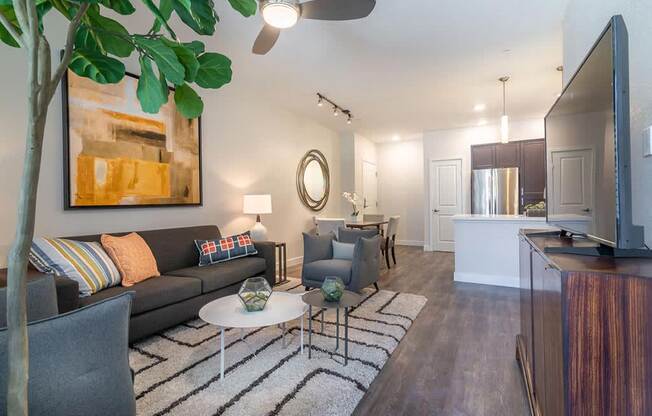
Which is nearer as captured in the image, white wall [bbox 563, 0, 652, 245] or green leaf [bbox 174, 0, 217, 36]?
green leaf [bbox 174, 0, 217, 36]

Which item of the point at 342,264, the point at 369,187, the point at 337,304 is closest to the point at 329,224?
the point at 342,264

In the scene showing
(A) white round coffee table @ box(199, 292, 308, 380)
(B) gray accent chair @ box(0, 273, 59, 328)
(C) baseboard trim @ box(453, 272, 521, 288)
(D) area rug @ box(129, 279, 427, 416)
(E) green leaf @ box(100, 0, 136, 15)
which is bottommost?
(D) area rug @ box(129, 279, 427, 416)

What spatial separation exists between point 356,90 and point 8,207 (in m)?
3.82

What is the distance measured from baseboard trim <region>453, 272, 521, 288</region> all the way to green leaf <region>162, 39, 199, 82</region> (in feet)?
14.1

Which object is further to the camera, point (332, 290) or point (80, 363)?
point (332, 290)

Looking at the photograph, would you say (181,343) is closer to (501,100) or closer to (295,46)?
(295,46)

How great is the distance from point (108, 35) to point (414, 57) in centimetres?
326

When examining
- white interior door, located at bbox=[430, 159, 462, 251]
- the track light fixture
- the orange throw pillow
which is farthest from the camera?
white interior door, located at bbox=[430, 159, 462, 251]

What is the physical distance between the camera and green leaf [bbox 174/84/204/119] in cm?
68

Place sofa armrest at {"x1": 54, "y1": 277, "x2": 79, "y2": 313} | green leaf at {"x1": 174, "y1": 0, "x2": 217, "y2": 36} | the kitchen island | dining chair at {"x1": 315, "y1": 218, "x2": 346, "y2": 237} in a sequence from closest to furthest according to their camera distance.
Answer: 1. green leaf at {"x1": 174, "y1": 0, "x2": 217, "y2": 36}
2. sofa armrest at {"x1": 54, "y1": 277, "x2": 79, "y2": 313}
3. the kitchen island
4. dining chair at {"x1": 315, "y1": 218, "x2": 346, "y2": 237}

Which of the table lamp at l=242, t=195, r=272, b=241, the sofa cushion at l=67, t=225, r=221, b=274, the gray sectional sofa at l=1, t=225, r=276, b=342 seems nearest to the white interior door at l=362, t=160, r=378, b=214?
the table lamp at l=242, t=195, r=272, b=241

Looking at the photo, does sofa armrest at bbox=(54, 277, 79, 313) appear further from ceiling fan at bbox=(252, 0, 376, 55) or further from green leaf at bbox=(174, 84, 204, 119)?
ceiling fan at bbox=(252, 0, 376, 55)

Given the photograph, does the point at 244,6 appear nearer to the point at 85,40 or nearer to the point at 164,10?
the point at 164,10

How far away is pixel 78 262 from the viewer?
221 centimetres
